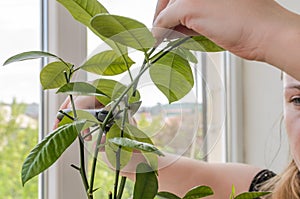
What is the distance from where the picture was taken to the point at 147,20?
1164 millimetres

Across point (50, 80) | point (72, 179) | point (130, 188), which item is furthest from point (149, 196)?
point (72, 179)

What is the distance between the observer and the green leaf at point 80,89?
62 centimetres

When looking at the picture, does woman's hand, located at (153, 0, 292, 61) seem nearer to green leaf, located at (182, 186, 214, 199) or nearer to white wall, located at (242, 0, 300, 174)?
green leaf, located at (182, 186, 214, 199)

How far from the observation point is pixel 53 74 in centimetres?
70

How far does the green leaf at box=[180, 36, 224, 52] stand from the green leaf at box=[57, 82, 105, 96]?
117 mm

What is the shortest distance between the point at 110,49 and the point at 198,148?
16cm

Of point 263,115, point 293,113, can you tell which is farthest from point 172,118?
point 263,115

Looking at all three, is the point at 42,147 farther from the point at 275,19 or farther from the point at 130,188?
the point at 275,19

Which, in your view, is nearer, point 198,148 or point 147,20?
point 198,148

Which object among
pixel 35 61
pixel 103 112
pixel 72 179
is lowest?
pixel 72 179

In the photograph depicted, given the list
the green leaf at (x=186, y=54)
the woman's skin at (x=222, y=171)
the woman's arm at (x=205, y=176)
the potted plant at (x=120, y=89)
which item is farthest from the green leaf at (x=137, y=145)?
the woman's arm at (x=205, y=176)

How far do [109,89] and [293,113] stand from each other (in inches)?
26.0

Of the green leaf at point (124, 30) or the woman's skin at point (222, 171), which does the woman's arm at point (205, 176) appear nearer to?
the woman's skin at point (222, 171)

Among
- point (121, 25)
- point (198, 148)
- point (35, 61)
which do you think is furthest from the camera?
point (35, 61)
